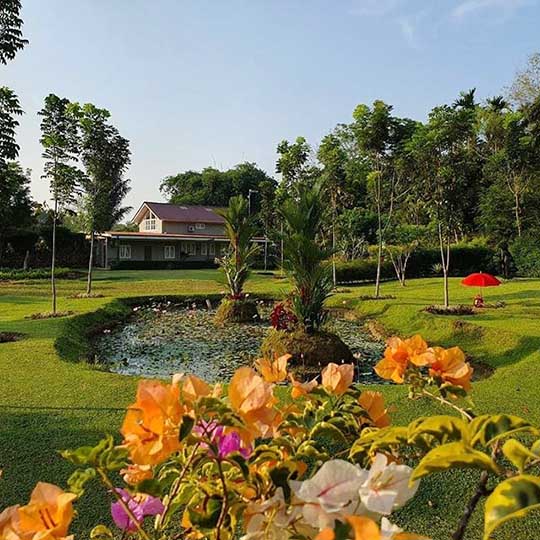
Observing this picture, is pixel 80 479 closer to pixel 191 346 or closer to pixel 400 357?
pixel 400 357

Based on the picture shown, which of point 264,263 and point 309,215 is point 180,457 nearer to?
point 309,215

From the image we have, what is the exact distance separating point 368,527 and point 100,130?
725 inches

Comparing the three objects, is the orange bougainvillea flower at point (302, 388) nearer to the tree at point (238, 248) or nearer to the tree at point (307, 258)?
the tree at point (307, 258)

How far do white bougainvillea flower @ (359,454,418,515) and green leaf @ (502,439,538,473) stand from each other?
12 centimetres

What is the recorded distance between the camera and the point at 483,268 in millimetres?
25781

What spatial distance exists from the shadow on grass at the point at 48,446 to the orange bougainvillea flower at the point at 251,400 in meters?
2.53

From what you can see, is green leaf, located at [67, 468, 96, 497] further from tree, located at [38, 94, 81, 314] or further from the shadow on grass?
tree, located at [38, 94, 81, 314]

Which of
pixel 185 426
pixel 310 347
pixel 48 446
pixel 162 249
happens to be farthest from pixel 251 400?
pixel 162 249

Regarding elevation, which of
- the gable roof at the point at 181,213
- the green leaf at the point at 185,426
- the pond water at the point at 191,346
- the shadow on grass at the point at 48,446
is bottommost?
the pond water at the point at 191,346

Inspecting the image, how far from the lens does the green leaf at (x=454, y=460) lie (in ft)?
1.89

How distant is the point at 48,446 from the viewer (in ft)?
12.8

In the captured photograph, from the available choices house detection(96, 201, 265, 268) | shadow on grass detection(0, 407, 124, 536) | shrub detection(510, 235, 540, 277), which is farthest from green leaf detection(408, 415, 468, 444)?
house detection(96, 201, 265, 268)

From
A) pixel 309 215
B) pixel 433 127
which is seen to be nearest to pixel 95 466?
pixel 309 215

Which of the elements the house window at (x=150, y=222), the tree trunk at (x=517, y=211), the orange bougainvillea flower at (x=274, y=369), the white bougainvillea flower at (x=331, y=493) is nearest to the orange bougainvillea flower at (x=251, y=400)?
the white bougainvillea flower at (x=331, y=493)
